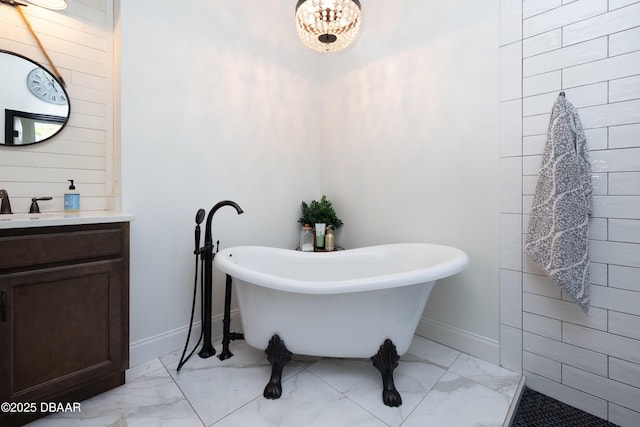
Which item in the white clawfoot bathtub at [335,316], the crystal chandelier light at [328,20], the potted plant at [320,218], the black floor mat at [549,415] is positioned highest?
the crystal chandelier light at [328,20]

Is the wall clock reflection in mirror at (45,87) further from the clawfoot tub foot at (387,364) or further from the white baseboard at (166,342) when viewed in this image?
the clawfoot tub foot at (387,364)

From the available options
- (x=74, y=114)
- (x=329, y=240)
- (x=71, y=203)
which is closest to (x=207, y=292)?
(x=71, y=203)

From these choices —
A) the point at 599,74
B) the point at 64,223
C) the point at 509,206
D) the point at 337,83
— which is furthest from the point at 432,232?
the point at 64,223

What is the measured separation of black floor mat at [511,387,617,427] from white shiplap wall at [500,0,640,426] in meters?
0.04

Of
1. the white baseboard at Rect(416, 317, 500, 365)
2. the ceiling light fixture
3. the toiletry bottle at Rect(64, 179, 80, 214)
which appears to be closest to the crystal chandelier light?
the ceiling light fixture

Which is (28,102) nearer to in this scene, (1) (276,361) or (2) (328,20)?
(2) (328,20)

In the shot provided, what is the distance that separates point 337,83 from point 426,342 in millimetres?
2150

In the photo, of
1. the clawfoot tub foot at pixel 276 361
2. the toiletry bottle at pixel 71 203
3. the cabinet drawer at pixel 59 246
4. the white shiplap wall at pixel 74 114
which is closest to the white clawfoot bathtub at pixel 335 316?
the clawfoot tub foot at pixel 276 361

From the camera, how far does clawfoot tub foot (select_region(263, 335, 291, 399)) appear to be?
1318 millimetres

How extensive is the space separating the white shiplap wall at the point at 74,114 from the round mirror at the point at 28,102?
0.04 m

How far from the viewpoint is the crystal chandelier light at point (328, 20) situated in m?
1.44

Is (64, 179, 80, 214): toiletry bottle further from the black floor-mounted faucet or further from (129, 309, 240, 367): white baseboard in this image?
(129, 309, 240, 367): white baseboard

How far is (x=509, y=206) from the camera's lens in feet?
4.92

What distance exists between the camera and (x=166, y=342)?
166 centimetres
